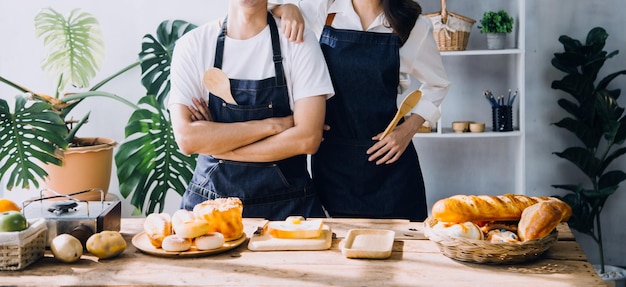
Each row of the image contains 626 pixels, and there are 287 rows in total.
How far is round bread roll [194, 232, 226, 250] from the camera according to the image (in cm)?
190

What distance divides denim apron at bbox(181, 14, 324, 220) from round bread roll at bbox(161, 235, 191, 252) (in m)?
0.52

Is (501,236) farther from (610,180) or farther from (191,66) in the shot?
(610,180)

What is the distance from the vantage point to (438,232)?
182 centimetres

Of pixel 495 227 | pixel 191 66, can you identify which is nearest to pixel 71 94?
pixel 191 66

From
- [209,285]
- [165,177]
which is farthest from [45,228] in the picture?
[165,177]

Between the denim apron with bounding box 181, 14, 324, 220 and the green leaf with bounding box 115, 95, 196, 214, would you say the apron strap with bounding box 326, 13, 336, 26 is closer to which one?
the denim apron with bounding box 181, 14, 324, 220

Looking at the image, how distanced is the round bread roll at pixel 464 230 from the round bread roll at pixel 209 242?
559 mm

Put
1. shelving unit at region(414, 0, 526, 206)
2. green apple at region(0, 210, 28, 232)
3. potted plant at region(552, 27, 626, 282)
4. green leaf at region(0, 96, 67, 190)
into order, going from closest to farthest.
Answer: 1. green apple at region(0, 210, 28, 232)
2. green leaf at region(0, 96, 67, 190)
3. potted plant at region(552, 27, 626, 282)
4. shelving unit at region(414, 0, 526, 206)

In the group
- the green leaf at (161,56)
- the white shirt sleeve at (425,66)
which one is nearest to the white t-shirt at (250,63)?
the white shirt sleeve at (425,66)

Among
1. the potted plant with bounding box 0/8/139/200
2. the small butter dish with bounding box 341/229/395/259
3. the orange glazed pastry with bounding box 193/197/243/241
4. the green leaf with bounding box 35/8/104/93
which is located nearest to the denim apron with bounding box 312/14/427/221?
the small butter dish with bounding box 341/229/395/259

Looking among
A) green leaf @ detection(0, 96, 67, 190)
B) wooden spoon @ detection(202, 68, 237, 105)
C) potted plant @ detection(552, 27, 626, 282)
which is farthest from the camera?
potted plant @ detection(552, 27, 626, 282)

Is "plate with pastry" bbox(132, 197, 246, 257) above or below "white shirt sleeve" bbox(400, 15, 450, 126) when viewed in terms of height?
below

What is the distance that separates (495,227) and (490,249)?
151 millimetres

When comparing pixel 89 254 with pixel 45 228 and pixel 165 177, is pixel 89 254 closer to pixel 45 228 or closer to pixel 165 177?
pixel 45 228
